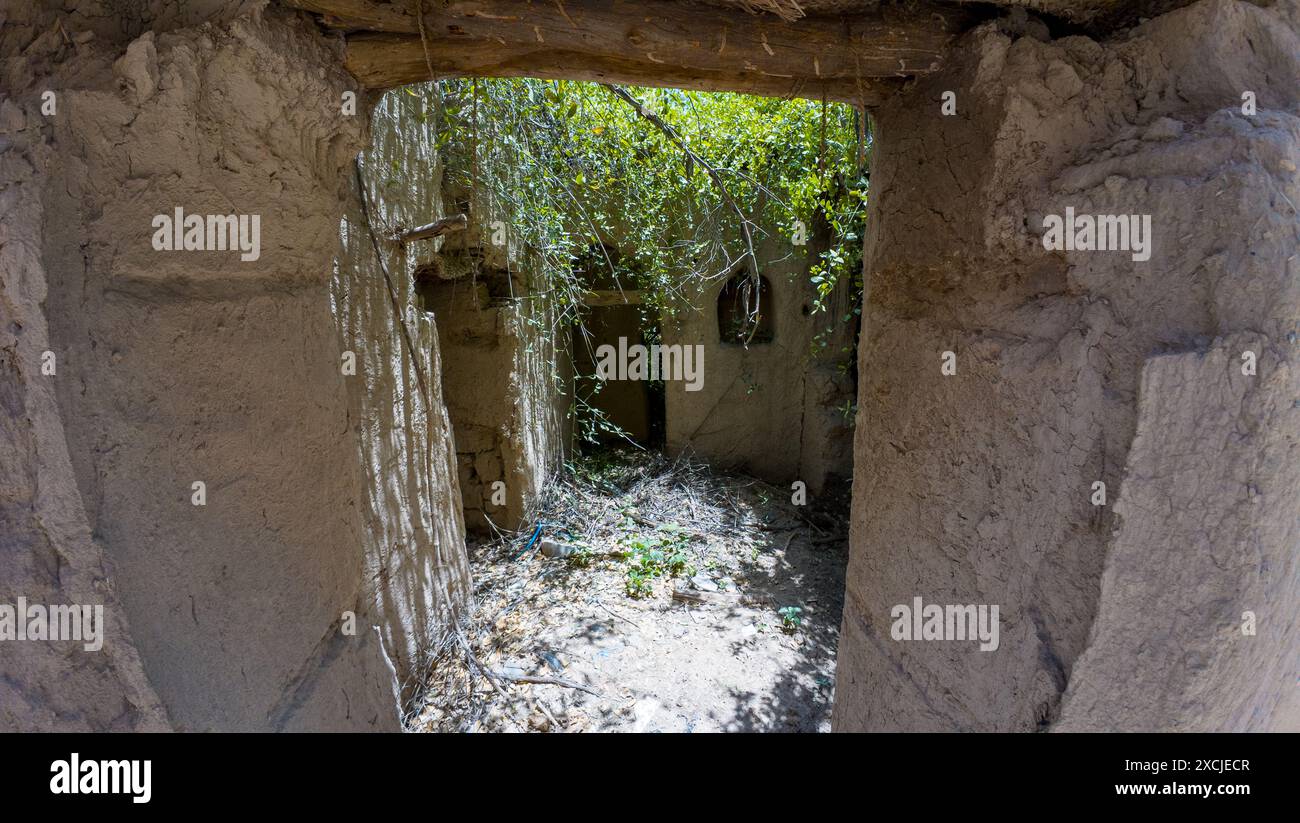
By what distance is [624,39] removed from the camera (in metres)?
1.68

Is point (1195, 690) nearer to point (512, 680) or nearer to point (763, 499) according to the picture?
point (512, 680)

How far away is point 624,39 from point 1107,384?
1.45 metres

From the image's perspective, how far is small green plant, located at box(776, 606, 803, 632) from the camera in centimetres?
381

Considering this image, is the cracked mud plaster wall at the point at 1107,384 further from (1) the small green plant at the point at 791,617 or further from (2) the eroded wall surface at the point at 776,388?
(2) the eroded wall surface at the point at 776,388

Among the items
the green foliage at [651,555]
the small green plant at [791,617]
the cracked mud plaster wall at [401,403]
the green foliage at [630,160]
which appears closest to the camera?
the cracked mud plaster wall at [401,403]

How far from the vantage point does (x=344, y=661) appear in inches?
70.2

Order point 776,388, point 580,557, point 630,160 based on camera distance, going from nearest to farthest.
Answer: point 630,160 → point 580,557 → point 776,388

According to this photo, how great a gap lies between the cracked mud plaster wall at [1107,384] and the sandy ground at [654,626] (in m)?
1.47

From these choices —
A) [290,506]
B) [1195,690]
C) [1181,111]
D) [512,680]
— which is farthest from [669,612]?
[1181,111]

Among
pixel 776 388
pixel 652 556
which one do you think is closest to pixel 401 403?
pixel 652 556

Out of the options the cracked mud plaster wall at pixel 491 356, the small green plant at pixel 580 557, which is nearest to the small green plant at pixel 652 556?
the small green plant at pixel 580 557

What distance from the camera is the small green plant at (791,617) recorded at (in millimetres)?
3811

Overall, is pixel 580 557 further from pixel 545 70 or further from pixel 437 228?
pixel 545 70
